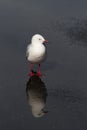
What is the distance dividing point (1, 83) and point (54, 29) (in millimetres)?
4284

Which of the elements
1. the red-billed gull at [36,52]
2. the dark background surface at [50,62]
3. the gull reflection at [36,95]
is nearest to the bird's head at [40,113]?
the gull reflection at [36,95]

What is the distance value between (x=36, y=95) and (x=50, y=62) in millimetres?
1970

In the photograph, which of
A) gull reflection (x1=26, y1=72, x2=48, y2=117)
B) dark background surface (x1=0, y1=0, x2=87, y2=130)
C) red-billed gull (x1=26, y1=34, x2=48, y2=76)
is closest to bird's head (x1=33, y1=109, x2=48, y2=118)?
gull reflection (x1=26, y1=72, x2=48, y2=117)

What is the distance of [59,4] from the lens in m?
16.9

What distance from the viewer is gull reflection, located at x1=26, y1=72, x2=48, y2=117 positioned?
1014cm

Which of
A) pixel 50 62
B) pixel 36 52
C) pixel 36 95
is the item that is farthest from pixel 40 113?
pixel 50 62

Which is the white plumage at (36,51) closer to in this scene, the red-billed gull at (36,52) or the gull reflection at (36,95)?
the red-billed gull at (36,52)

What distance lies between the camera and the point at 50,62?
1254 centimetres

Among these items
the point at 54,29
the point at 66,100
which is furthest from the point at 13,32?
the point at 66,100

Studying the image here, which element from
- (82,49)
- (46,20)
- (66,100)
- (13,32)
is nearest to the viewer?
(66,100)

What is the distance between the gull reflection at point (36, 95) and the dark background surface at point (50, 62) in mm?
121

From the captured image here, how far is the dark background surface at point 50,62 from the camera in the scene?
987cm

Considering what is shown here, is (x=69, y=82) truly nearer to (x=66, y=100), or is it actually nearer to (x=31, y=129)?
(x=66, y=100)

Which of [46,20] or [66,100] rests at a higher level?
[46,20]
